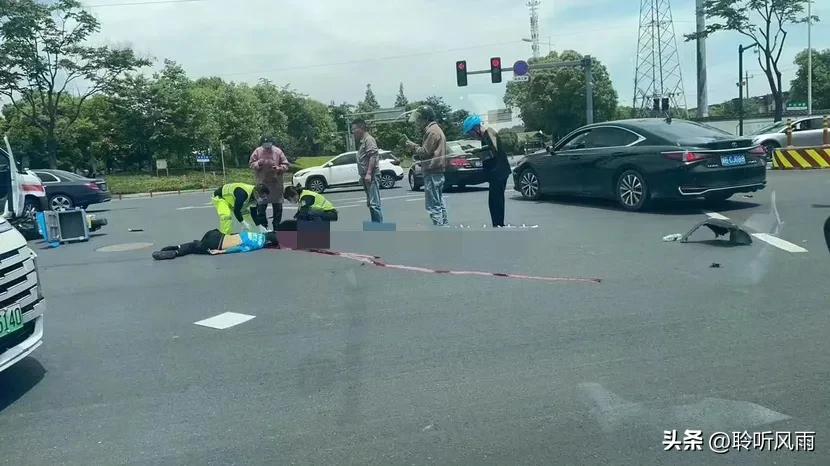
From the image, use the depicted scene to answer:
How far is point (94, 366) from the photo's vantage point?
5.24 metres

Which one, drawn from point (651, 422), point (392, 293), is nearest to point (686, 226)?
point (392, 293)

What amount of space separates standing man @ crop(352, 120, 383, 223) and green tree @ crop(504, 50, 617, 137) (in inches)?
1742

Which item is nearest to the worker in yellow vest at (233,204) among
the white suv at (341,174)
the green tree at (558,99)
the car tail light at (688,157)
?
the car tail light at (688,157)

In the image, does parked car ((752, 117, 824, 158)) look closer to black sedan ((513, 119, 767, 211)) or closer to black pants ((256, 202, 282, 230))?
black sedan ((513, 119, 767, 211))

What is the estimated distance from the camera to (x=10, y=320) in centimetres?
445

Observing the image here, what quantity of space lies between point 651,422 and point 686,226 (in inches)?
273

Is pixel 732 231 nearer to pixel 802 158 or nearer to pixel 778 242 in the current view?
pixel 778 242

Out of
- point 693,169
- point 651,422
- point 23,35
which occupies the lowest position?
point 651,422

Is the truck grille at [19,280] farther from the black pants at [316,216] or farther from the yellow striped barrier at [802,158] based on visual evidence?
the yellow striped barrier at [802,158]

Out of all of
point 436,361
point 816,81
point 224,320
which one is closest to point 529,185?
point 224,320

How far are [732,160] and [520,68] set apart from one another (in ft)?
62.2

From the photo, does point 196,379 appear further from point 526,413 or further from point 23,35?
point 23,35

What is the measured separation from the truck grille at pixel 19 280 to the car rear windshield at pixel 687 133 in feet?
31.0

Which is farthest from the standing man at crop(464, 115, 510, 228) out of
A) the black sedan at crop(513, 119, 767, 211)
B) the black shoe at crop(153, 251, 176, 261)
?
the black shoe at crop(153, 251, 176, 261)
